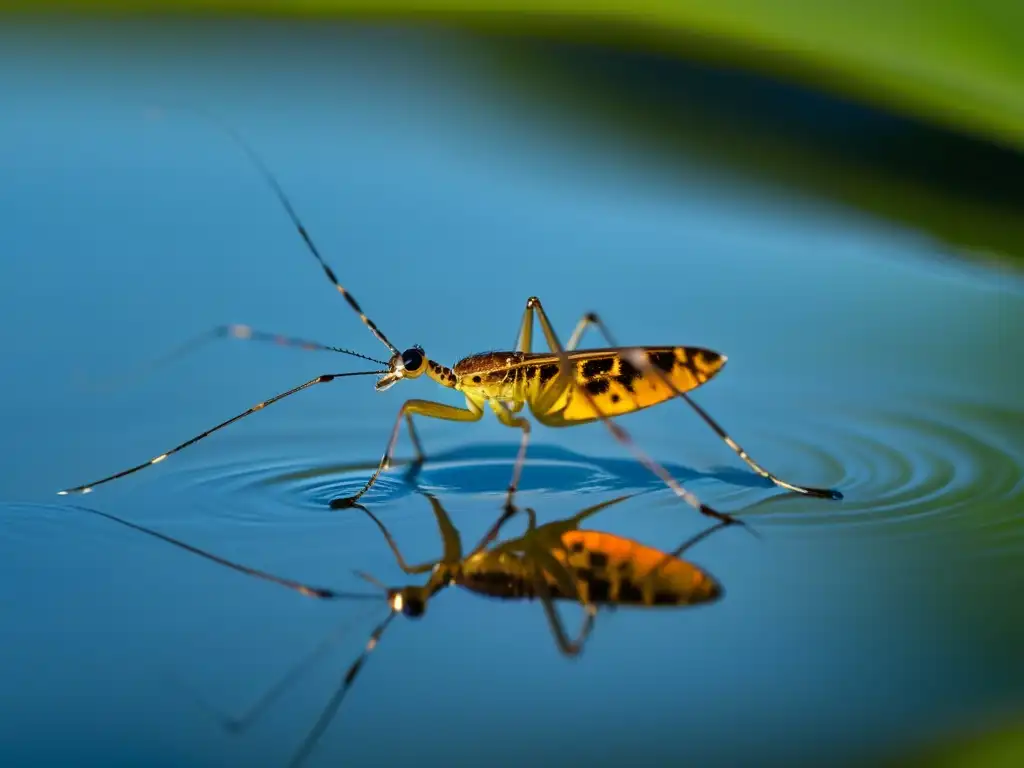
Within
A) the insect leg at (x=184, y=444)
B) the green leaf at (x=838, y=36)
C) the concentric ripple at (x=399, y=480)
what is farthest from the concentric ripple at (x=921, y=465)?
the insect leg at (x=184, y=444)

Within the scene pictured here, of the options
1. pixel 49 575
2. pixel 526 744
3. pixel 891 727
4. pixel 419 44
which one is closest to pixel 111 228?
pixel 419 44

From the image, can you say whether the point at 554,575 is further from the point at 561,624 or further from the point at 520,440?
the point at 520,440

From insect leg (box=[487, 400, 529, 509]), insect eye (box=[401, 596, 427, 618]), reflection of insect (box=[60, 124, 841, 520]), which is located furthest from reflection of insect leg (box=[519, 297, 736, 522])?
insect eye (box=[401, 596, 427, 618])

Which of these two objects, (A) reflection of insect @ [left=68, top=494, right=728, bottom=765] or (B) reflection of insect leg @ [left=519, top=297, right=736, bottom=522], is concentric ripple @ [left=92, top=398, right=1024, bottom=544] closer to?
(B) reflection of insect leg @ [left=519, top=297, right=736, bottom=522]

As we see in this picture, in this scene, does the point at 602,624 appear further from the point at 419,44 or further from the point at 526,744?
the point at 419,44

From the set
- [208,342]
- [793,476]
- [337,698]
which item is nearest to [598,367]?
[793,476]

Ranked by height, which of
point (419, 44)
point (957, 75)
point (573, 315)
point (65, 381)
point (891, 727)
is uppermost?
point (419, 44)

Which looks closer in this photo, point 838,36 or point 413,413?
point 413,413
